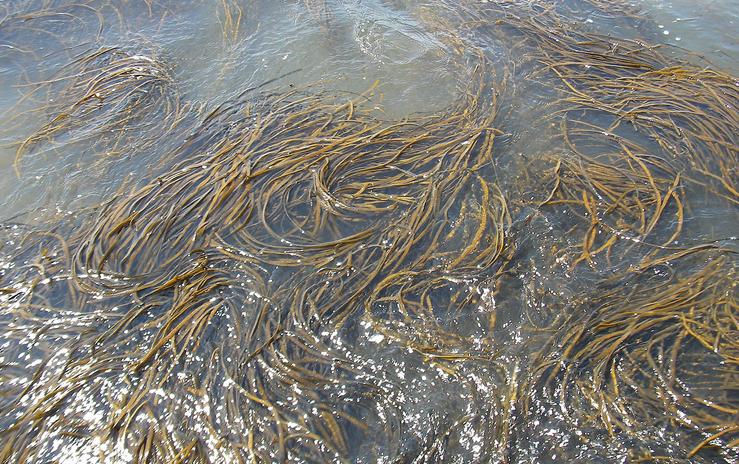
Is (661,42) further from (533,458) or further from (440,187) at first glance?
(533,458)

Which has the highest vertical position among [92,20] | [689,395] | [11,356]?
[92,20]

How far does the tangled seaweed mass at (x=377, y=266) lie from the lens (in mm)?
2506

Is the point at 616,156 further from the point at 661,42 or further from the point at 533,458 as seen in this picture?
the point at 533,458

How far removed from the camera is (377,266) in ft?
10.3

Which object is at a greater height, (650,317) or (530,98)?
(530,98)

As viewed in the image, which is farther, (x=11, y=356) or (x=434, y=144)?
(x=434, y=144)

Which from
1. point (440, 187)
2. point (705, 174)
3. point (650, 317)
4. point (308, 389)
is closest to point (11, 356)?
point (308, 389)

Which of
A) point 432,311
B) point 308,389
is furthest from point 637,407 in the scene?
point 308,389

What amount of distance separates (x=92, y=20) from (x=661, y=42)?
586 centimetres

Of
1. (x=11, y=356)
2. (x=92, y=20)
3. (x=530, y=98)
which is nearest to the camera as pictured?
(x=11, y=356)

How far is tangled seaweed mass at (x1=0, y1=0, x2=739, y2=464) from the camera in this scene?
2506 mm

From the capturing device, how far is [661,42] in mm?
4812

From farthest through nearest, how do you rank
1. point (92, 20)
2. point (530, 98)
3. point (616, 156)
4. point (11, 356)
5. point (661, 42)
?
point (92, 20) → point (661, 42) → point (530, 98) → point (616, 156) → point (11, 356)

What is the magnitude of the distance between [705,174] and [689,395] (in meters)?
1.88
